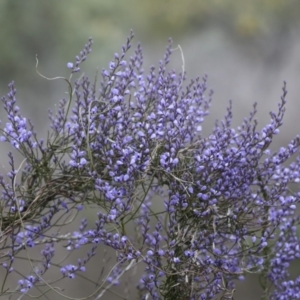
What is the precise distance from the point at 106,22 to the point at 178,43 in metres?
0.28

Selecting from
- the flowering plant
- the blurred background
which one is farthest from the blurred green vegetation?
the flowering plant

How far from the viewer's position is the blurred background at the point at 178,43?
6.40 ft

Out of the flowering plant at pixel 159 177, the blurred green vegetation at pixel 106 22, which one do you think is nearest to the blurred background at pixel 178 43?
the blurred green vegetation at pixel 106 22

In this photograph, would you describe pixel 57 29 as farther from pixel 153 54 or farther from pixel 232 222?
pixel 232 222

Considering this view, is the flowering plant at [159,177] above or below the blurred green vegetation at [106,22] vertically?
below

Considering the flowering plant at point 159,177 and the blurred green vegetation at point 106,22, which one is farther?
the blurred green vegetation at point 106,22

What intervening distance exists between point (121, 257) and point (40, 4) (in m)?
1.40

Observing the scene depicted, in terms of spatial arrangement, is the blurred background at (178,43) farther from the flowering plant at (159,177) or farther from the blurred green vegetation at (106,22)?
the flowering plant at (159,177)

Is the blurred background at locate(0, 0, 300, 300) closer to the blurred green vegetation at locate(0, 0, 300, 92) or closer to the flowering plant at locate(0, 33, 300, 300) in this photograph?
the blurred green vegetation at locate(0, 0, 300, 92)

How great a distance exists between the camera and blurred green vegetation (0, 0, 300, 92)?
1961mm

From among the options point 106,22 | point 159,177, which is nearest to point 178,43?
point 106,22

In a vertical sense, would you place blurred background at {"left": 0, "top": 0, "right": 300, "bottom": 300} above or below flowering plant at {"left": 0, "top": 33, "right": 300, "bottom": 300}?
above

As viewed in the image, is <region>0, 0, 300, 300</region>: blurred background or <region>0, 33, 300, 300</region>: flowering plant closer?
<region>0, 33, 300, 300</region>: flowering plant

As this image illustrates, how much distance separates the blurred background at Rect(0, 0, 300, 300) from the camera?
1952 millimetres
